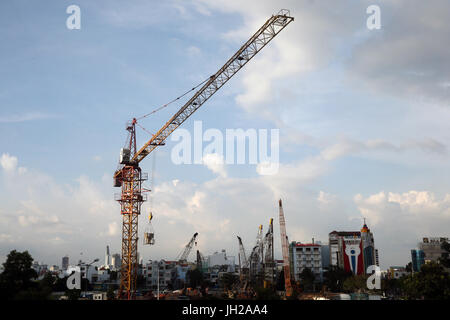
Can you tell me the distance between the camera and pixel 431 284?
176 ft

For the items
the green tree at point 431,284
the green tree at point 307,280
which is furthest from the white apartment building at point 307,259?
the green tree at point 431,284

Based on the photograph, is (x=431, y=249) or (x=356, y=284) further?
(x=431, y=249)

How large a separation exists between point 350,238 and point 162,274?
222 ft

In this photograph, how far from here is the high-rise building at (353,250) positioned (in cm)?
13938

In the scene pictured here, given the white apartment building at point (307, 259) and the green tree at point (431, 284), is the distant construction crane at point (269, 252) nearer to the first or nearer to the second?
the white apartment building at point (307, 259)

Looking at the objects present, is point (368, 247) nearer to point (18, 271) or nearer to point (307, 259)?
point (307, 259)

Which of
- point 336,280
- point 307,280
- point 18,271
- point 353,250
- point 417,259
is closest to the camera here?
point 18,271

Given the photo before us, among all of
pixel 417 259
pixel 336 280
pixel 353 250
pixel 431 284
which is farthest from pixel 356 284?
pixel 417 259

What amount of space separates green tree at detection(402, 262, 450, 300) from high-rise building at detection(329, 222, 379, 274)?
85.8 metres

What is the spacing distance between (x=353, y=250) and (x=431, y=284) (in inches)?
3569

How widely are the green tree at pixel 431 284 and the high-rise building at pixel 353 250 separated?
85.8 metres
